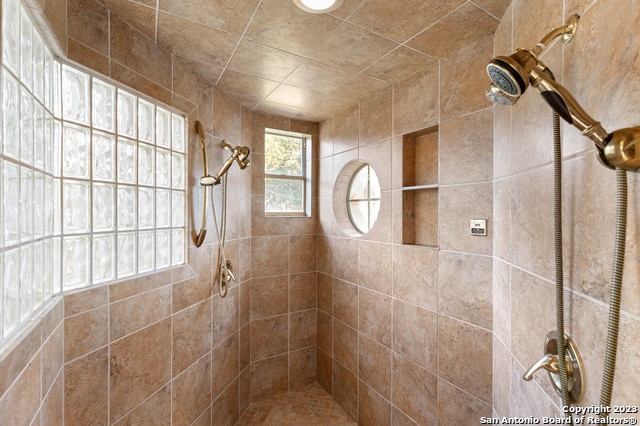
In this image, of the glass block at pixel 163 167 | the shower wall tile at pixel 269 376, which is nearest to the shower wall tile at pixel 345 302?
the shower wall tile at pixel 269 376

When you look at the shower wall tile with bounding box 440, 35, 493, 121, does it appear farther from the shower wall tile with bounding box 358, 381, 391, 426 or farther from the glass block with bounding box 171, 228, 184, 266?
the shower wall tile with bounding box 358, 381, 391, 426

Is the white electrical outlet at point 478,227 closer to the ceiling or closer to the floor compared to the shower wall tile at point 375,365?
closer to the ceiling

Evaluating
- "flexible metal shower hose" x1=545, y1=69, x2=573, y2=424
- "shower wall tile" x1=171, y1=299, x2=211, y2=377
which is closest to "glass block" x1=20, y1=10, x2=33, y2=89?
"shower wall tile" x1=171, y1=299, x2=211, y2=377

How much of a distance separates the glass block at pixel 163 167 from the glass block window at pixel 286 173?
40.8 inches

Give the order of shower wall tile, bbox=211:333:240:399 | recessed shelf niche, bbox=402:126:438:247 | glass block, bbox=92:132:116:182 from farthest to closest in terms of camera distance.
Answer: shower wall tile, bbox=211:333:240:399
recessed shelf niche, bbox=402:126:438:247
glass block, bbox=92:132:116:182

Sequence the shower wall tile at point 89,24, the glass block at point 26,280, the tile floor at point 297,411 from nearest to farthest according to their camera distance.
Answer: the glass block at point 26,280
the shower wall tile at point 89,24
the tile floor at point 297,411

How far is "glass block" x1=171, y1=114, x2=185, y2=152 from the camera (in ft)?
5.10

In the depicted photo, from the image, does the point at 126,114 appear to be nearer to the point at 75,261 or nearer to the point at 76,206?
the point at 76,206

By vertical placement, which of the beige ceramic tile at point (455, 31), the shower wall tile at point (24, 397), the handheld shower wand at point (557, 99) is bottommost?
the shower wall tile at point (24, 397)

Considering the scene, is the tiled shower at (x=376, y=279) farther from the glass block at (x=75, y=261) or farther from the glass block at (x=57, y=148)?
the glass block at (x=57, y=148)

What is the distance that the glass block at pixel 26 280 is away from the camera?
0.78 metres

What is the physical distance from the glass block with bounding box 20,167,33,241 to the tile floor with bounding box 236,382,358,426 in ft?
6.66

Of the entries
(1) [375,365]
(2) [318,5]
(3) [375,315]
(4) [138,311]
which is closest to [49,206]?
(4) [138,311]

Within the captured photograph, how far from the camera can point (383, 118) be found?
193 cm
